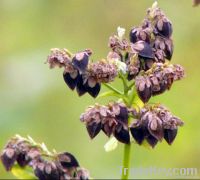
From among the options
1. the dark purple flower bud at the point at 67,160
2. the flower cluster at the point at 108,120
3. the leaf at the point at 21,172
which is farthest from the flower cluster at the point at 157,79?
the leaf at the point at 21,172

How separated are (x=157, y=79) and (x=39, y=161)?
0.75 metres

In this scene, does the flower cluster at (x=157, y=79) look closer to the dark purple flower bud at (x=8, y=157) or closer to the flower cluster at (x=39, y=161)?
the flower cluster at (x=39, y=161)

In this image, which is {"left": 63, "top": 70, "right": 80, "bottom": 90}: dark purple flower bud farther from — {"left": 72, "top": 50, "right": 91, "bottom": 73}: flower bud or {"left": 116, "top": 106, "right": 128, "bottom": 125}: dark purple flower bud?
{"left": 116, "top": 106, "right": 128, "bottom": 125}: dark purple flower bud

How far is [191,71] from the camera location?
20.7 feet

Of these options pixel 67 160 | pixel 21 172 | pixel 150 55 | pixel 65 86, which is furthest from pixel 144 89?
pixel 65 86

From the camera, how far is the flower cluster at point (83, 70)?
3.27 m

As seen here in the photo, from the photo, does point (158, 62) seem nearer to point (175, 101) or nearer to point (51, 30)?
point (175, 101)

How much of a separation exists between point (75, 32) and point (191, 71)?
1236 mm

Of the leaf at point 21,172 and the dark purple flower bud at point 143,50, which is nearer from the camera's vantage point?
the dark purple flower bud at point 143,50

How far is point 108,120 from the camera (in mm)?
3266

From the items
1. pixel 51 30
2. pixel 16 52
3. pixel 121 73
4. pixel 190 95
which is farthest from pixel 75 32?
pixel 121 73

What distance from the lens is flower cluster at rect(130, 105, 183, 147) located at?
10.7 feet

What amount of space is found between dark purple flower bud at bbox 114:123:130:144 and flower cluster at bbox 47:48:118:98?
189mm

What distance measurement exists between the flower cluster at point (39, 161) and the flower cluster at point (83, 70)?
1.49 feet
